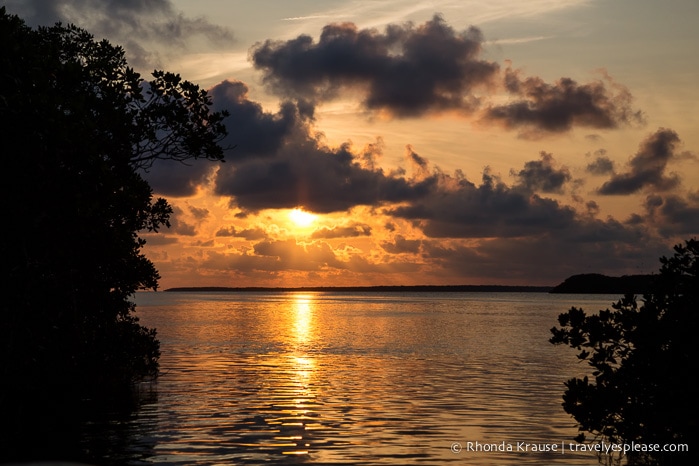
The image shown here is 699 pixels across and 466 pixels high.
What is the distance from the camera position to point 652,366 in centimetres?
2289

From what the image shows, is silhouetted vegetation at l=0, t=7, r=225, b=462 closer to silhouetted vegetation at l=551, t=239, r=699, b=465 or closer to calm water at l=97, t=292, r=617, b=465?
calm water at l=97, t=292, r=617, b=465

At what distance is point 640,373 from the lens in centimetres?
2314

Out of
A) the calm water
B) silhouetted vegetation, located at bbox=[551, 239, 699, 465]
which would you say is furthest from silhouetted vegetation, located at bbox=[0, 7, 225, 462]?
silhouetted vegetation, located at bbox=[551, 239, 699, 465]

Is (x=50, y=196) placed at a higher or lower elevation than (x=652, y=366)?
higher

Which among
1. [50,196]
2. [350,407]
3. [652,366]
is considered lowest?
[350,407]

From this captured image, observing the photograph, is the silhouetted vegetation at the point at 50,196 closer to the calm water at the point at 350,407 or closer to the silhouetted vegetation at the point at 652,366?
the calm water at the point at 350,407

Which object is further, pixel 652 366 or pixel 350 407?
pixel 350 407

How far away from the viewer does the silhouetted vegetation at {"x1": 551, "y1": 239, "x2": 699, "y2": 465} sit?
862 inches

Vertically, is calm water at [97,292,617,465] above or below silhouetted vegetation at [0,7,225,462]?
below

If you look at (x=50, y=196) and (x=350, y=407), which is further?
(x=350, y=407)

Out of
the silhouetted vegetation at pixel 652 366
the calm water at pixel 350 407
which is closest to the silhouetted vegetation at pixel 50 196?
the calm water at pixel 350 407

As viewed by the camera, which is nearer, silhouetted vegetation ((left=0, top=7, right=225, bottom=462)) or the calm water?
silhouetted vegetation ((left=0, top=7, right=225, bottom=462))

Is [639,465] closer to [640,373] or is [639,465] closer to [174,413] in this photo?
[640,373]

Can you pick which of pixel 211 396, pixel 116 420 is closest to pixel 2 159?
pixel 116 420
